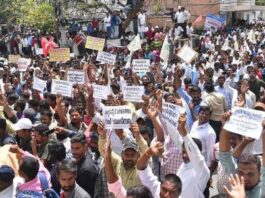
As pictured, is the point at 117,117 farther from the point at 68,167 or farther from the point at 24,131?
the point at 24,131

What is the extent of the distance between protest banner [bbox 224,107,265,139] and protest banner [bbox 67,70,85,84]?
496 centimetres

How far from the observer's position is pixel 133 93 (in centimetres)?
800

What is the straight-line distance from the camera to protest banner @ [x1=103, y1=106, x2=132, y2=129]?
5492 millimetres

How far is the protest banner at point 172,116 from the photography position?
17.2 feet

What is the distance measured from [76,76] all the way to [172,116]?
426 centimetres

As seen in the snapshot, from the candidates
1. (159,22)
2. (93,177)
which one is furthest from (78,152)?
(159,22)

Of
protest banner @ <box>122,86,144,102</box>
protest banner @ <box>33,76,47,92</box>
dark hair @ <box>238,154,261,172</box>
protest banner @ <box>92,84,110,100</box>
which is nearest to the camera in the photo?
dark hair @ <box>238,154,261,172</box>

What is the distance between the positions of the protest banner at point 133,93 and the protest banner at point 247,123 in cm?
337

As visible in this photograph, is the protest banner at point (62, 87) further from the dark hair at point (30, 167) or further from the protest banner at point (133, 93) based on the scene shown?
the dark hair at point (30, 167)

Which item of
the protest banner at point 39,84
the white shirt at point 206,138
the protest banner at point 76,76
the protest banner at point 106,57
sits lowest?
the white shirt at point 206,138

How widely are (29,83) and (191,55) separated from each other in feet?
11.8

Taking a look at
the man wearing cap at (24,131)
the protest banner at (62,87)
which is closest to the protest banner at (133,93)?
the protest banner at (62,87)

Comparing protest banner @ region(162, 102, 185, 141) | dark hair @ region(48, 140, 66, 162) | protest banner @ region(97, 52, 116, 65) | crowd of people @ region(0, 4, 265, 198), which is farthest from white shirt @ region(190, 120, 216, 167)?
protest banner @ region(97, 52, 116, 65)

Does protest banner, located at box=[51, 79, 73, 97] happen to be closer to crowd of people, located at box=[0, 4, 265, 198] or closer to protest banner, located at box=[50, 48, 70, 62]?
crowd of people, located at box=[0, 4, 265, 198]
